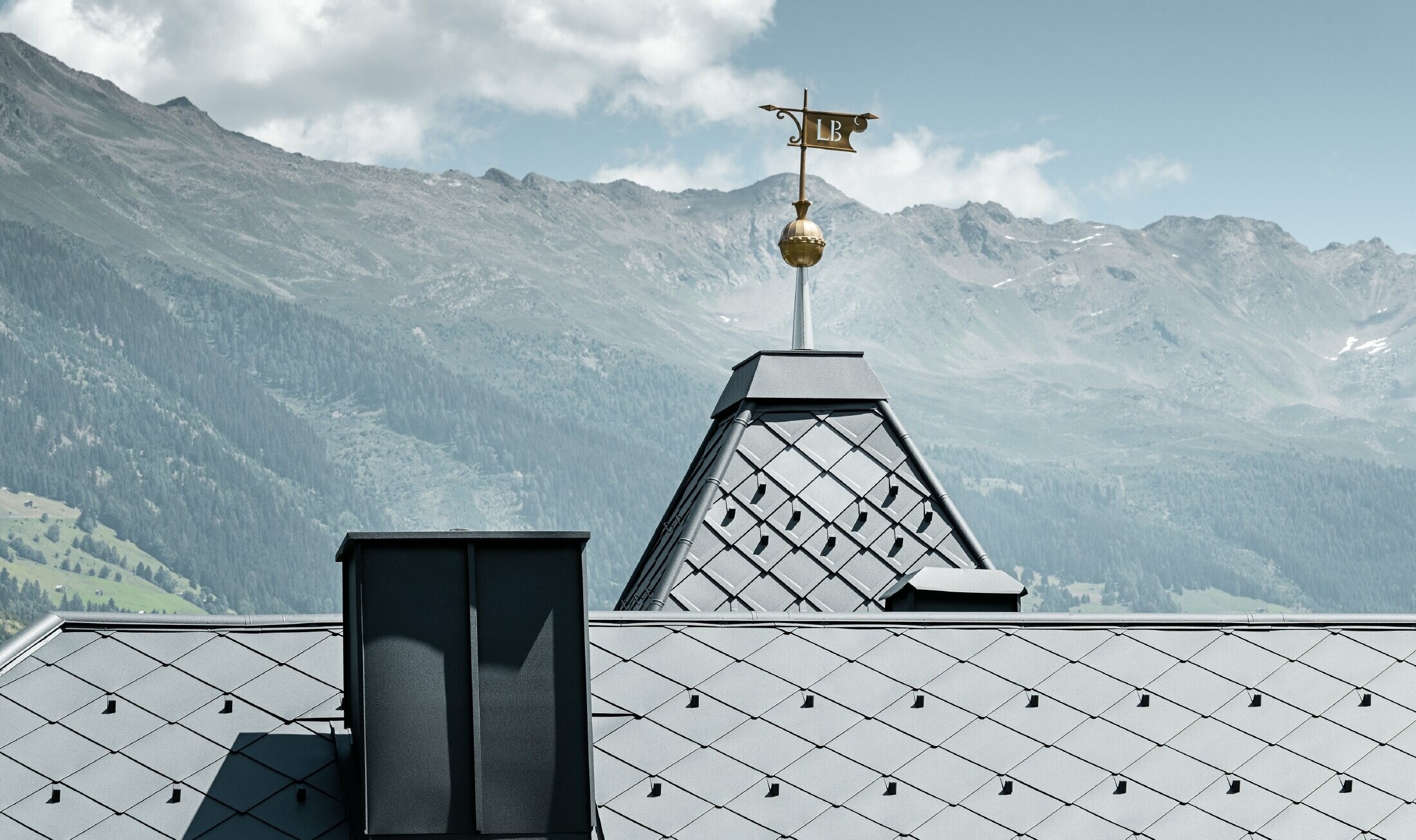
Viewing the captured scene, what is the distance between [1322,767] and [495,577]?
6.25 meters

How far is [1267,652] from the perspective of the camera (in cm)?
1391

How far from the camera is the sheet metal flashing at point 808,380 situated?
20031 millimetres

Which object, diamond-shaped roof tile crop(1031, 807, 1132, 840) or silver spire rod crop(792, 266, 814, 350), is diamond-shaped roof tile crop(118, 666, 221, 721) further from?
silver spire rod crop(792, 266, 814, 350)

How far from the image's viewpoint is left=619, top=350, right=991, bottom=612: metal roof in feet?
61.5

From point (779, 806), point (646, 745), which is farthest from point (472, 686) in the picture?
point (779, 806)

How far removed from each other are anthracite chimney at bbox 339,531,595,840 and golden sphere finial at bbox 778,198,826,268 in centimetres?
1247

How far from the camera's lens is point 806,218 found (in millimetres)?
23484

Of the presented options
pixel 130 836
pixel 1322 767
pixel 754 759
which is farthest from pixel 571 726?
pixel 1322 767

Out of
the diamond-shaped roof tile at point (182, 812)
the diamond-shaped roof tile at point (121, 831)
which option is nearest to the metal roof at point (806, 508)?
the diamond-shaped roof tile at point (182, 812)

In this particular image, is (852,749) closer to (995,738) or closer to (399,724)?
(995,738)

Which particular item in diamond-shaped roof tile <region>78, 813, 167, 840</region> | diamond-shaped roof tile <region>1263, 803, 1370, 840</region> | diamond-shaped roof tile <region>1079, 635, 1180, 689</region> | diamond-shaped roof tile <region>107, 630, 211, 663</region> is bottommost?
diamond-shaped roof tile <region>78, 813, 167, 840</region>

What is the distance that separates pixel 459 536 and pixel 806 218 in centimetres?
1317

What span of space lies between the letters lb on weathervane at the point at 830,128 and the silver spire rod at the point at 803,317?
188 centimetres

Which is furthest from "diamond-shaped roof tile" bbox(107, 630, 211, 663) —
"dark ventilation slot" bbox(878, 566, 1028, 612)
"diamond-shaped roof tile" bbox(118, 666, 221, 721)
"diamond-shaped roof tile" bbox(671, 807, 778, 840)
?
"dark ventilation slot" bbox(878, 566, 1028, 612)
